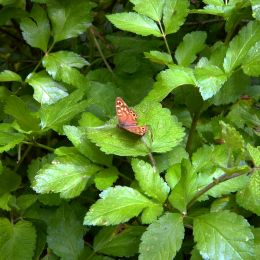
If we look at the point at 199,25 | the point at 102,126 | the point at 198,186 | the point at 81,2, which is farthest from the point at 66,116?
the point at 199,25

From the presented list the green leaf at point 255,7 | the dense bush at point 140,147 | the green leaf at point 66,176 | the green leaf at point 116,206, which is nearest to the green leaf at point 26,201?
the dense bush at point 140,147

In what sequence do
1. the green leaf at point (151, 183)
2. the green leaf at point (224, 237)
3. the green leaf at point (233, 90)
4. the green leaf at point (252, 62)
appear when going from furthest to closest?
the green leaf at point (233, 90)
the green leaf at point (252, 62)
the green leaf at point (151, 183)
the green leaf at point (224, 237)

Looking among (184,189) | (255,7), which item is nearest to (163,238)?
(184,189)

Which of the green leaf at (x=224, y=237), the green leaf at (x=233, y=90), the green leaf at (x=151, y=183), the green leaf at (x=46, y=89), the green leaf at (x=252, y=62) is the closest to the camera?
the green leaf at (x=224, y=237)

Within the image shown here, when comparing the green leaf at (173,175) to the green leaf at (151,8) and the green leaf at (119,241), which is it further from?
the green leaf at (151,8)

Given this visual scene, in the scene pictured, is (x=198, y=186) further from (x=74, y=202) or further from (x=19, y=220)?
(x=19, y=220)

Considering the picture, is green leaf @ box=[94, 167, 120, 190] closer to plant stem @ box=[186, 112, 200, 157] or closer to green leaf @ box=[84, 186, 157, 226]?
green leaf @ box=[84, 186, 157, 226]

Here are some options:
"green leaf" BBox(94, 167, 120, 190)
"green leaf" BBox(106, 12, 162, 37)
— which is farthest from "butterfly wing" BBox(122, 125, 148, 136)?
"green leaf" BBox(106, 12, 162, 37)
